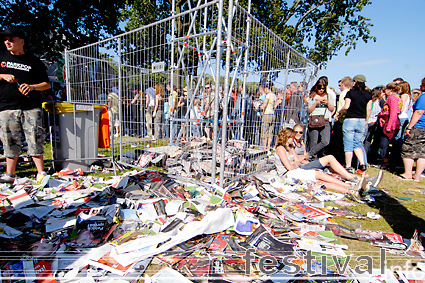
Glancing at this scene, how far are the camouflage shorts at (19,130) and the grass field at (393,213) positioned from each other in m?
0.53

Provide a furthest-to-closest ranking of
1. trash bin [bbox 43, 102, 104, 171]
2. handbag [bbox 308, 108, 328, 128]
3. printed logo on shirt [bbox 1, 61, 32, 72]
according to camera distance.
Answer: handbag [bbox 308, 108, 328, 128]
trash bin [bbox 43, 102, 104, 171]
printed logo on shirt [bbox 1, 61, 32, 72]

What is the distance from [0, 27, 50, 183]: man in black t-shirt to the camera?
3346 millimetres

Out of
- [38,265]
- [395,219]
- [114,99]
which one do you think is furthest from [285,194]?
[114,99]

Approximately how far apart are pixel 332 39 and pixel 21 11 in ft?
62.2

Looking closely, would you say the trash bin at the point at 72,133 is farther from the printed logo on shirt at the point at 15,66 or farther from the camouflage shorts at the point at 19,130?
the printed logo on shirt at the point at 15,66

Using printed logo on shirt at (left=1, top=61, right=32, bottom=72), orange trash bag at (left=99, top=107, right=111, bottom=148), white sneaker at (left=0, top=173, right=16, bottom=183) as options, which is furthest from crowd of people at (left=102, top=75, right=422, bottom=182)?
white sneaker at (left=0, top=173, right=16, bottom=183)

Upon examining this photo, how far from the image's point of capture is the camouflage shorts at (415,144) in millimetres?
4535

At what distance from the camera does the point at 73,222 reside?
2.34 m

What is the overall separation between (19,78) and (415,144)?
7134 millimetres

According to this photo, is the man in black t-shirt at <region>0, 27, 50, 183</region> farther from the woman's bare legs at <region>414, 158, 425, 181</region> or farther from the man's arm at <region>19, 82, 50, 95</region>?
the woman's bare legs at <region>414, 158, 425, 181</region>

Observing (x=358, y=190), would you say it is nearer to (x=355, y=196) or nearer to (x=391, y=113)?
(x=355, y=196)

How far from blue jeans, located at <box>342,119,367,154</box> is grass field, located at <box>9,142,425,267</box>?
917 millimetres

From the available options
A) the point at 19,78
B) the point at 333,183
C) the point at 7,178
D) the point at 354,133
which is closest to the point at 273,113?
the point at 333,183

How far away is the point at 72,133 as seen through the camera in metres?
4.15
